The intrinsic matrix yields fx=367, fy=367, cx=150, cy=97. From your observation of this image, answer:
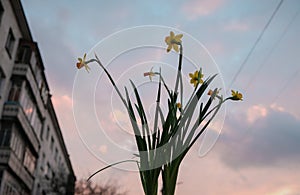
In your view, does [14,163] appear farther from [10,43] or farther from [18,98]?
[10,43]

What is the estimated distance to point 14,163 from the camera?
1678cm

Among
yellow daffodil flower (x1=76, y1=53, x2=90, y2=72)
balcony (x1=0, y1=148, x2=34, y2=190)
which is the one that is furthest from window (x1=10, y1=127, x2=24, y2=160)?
yellow daffodil flower (x1=76, y1=53, x2=90, y2=72)

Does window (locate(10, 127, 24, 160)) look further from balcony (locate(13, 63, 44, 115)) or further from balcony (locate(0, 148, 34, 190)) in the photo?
balcony (locate(13, 63, 44, 115))

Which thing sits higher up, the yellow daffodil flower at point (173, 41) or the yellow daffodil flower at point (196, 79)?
the yellow daffodil flower at point (173, 41)

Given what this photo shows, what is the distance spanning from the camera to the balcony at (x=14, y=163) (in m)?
15.8

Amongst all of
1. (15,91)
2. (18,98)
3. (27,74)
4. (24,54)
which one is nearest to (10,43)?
(24,54)

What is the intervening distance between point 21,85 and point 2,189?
4922mm

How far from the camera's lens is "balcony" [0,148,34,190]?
15.8 metres

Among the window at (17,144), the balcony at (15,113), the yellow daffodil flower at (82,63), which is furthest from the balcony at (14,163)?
the yellow daffodil flower at (82,63)

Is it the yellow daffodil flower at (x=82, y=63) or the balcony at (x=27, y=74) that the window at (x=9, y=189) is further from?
the yellow daffodil flower at (x=82, y=63)

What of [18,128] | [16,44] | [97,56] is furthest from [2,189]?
[97,56]

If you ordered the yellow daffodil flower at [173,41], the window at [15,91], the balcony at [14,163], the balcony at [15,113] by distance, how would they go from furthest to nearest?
the window at [15,91] < the balcony at [15,113] < the balcony at [14,163] < the yellow daffodil flower at [173,41]

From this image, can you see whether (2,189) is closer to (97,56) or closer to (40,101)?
(40,101)

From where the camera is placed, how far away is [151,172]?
1876 mm
